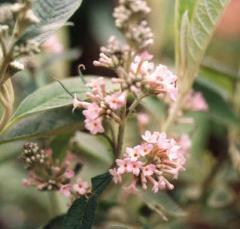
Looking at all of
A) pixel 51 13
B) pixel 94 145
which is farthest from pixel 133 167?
pixel 94 145

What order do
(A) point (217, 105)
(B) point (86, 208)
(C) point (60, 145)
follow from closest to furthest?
(B) point (86, 208) → (C) point (60, 145) → (A) point (217, 105)

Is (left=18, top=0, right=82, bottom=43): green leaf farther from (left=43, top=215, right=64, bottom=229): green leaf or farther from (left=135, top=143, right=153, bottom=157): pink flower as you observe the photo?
(left=43, top=215, right=64, bottom=229): green leaf

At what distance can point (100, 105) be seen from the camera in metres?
0.93

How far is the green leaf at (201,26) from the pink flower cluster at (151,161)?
9.9 inches

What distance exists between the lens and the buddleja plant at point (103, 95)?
35.8 inches

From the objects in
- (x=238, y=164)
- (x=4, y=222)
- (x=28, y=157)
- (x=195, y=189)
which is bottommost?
(x=4, y=222)

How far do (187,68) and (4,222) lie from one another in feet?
3.49

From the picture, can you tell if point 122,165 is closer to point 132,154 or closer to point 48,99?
point 132,154

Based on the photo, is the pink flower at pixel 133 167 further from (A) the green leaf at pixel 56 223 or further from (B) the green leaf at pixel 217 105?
(B) the green leaf at pixel 217 105

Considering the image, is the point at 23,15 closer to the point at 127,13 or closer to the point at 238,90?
the point at 127,13

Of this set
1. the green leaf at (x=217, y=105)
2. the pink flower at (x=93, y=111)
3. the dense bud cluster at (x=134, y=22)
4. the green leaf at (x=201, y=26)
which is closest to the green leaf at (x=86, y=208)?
the pink flower at (x=93, y=111)

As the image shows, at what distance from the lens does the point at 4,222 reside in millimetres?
1989

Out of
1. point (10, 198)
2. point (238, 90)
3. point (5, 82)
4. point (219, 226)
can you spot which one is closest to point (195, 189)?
point (219, 226)

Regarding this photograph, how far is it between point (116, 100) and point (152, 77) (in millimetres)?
70
